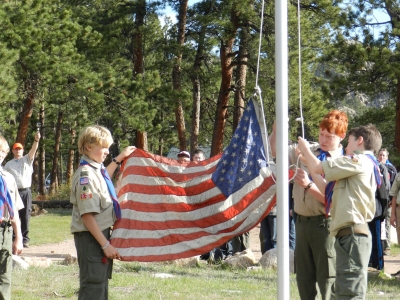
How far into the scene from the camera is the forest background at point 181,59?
23.8 meters

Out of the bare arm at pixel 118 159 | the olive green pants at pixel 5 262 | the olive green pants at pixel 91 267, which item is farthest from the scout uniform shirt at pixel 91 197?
the olive green pants at pixel 5 262

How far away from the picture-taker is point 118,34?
29.4 meters

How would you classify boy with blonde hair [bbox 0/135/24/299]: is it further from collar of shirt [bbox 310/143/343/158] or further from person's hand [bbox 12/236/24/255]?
collar of shirt [bbox 310/143/343/158]

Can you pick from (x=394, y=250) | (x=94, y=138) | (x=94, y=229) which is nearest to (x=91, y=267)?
(x=94, y=229)

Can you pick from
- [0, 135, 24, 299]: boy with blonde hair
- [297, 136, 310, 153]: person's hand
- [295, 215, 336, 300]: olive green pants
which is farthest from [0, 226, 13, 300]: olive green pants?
[297, 136, 310, 153]: person's hand

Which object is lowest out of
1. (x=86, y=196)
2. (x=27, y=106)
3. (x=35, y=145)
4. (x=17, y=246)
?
(x=17, y=246)

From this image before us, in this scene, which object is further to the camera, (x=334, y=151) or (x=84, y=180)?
(x=334, y=151)

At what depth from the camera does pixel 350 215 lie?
5.84 m

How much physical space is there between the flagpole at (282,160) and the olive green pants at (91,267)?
5.25 feet

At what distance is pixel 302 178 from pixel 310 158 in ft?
0.99

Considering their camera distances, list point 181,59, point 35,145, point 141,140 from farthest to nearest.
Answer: point 141,140 < point 181,59 < point 35,145

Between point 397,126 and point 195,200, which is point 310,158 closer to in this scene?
point 195,200

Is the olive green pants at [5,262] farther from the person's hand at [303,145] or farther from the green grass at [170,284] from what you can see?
the person's hand at [303,145]

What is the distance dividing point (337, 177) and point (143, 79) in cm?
2387
